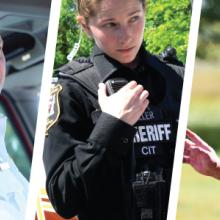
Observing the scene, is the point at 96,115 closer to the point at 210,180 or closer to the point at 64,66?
the point at 64,66

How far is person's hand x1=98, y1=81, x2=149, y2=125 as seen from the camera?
87.6 inches

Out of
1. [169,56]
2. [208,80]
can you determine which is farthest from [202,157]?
[169,56]

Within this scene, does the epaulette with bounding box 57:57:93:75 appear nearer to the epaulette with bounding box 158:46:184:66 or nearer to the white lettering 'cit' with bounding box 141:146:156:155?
the epaulette with bounding box 158:46:184:66

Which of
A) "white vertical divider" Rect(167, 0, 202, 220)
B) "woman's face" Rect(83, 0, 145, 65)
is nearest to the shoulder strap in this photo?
"woman's face" Rect(83, 0, 145, 65)

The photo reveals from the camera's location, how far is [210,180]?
2406mm

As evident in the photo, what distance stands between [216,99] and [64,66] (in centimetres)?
67

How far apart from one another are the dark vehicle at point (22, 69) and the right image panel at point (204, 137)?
713 millimetres

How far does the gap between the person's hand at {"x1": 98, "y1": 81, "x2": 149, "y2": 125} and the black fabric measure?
3 cm

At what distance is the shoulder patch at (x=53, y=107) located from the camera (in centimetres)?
236

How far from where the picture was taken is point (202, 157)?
7.88 feet

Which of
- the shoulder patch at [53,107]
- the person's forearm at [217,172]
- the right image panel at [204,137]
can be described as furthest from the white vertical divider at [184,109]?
the shoulder patch at [53,107]

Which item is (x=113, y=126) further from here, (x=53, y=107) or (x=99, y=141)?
(x=53, y=107)

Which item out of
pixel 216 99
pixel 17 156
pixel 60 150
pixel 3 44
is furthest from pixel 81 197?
pixel 3 44

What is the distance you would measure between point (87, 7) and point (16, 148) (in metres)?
0.75
